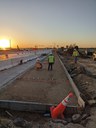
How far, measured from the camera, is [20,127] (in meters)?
6.62

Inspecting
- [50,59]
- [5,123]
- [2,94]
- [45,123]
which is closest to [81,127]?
[45,123]

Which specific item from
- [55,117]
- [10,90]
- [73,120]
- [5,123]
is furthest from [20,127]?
[10,90]

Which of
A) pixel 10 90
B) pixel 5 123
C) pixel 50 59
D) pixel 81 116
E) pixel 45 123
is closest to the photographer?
pixel 5 123

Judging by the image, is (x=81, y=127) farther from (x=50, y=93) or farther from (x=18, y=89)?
(x=18, y=89)

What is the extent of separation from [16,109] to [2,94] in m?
1.89

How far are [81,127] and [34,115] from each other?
2189mm

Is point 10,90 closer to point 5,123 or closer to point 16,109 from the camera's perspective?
point 16,109

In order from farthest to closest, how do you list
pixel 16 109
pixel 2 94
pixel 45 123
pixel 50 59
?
pixel 50 59 → pixel 2 94 → pixel 16 109 → pixel 45 123

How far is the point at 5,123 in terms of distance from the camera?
6.48 m

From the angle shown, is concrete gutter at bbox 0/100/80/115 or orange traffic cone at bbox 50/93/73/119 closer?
orange traffic cone at bbox 50/93/73/119

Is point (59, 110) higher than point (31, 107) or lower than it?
higher

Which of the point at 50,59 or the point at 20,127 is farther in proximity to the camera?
the point at 50,59

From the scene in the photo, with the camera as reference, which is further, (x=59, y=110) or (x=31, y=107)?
(x=31, y=107)

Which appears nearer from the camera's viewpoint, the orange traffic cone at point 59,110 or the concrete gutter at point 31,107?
the orange traffic cone at point 59,110
